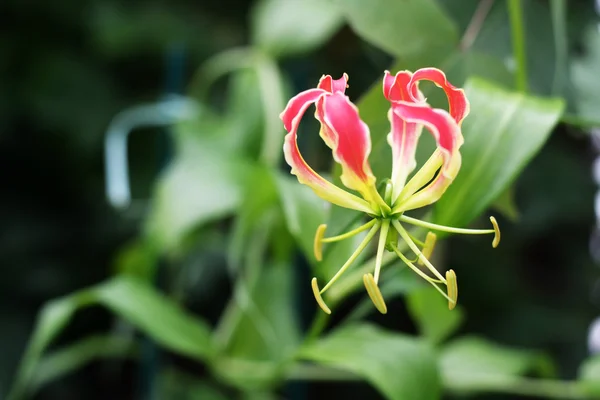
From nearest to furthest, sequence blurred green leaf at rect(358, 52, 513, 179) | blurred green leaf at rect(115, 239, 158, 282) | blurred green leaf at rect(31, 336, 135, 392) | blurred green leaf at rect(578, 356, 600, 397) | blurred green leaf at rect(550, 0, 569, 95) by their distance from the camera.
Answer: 1. blurred green leaf at rect(358, 52, 513, 179)
2. blurred green leaf at rect(550, 0, 569, 95)
3. blurred green leaf at rect(578, 356, 600, 397)
4. blurred green leaf at rect(115, 239, 158, 282)
5. blurred green leaf at rect(31, 336, 135, 392)

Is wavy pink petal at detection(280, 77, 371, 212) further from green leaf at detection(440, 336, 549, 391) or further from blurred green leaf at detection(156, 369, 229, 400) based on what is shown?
blurred green leaf at detection(156, 369, 229, 400)

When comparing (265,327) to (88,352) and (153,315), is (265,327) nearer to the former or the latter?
(153,315)

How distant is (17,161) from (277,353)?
0.92 meters

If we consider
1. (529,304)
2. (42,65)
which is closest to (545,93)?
(529,304)

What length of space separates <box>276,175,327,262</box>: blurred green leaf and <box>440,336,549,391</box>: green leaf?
0.28m

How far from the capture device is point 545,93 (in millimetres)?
519

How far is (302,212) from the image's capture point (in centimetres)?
55

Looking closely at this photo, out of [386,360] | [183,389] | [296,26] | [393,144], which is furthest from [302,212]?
[183,389]

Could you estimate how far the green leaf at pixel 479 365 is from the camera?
2.44 ft

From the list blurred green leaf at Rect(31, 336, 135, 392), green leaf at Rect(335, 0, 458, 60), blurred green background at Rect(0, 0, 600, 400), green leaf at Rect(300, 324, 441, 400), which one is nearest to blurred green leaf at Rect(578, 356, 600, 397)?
blurred green background at Rect(0, 0, 600, 400)

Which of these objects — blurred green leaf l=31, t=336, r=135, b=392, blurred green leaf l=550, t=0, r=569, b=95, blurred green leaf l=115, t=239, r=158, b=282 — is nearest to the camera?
blurred green leaf l=550, t=0, r=569, b=95

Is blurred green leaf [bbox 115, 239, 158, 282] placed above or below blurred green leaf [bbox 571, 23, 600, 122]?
below

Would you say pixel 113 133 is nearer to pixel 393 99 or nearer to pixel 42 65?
pixel 42 65

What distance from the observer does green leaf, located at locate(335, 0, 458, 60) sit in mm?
467
